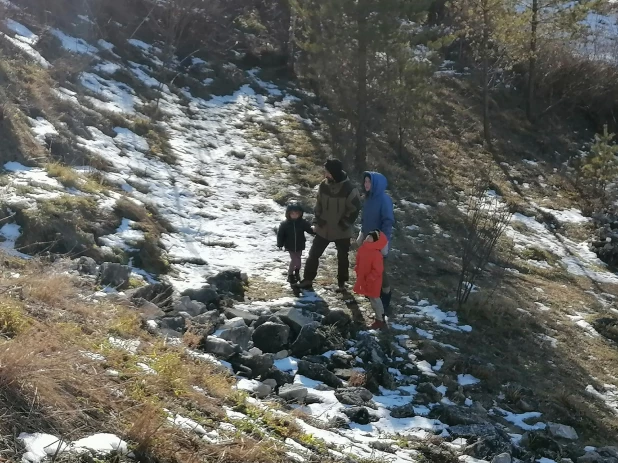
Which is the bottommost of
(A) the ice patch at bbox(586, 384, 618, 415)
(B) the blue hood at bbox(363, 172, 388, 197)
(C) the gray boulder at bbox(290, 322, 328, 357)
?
(A) the ice patch at bbox(586, 384, 618, 415)

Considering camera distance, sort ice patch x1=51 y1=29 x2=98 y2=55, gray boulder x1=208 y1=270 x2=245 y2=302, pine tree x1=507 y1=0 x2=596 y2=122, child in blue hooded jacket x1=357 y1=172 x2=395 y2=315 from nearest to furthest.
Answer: child in blue hooded jacket x1=357 y1=172 x2=395 y2=315 → gray boulder x1=208 y1=270 x2=245 y2=302 → ice patch x1=51 y1=29 x2=98 y2=55 → pine tree x1=507 y1=0 x2=596 y2=122

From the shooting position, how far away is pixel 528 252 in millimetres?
14781

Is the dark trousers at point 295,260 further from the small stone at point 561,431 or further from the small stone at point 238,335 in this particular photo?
the small stone at point 561,431

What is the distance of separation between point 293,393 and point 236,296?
126 inches

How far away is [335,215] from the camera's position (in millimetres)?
8969

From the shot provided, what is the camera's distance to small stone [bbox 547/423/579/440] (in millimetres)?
6324

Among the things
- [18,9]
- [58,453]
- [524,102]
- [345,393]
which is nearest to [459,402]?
[345,393]

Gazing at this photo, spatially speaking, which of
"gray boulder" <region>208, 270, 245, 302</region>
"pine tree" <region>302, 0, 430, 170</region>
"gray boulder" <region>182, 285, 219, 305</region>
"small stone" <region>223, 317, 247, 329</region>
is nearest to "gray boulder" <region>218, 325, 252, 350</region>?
"small stone" <region>223, 317, 247, 329</region>

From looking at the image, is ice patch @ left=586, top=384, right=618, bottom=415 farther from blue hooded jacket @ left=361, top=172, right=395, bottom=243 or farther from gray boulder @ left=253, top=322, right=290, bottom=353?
gray boulder @ left=253, top=322, right=290, bottom=353

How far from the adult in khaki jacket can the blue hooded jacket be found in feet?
1.42

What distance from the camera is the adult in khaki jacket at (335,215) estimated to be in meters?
8.83

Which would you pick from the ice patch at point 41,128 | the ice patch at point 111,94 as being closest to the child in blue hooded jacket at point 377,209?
the ice patch at point 41,128

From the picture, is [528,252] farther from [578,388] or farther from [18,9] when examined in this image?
[18,9]

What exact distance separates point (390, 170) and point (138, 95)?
7.02 meters
